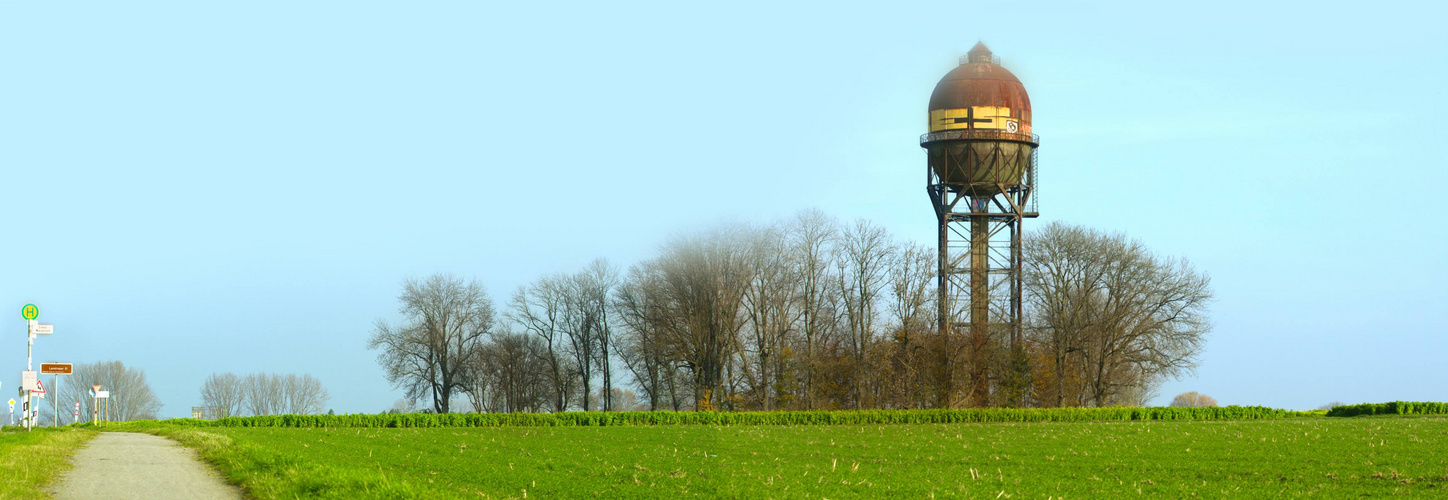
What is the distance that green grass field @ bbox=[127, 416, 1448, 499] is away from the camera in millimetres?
16188

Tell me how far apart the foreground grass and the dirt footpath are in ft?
0.75

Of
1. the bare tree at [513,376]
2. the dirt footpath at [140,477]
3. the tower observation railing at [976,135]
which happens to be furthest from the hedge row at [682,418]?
the dirt footpath at [140,477]

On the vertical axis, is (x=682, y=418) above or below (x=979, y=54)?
below

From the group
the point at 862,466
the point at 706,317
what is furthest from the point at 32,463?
the point at 706,317

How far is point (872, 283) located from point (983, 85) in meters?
12.3

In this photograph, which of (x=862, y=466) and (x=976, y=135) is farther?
(x=976, y=135)

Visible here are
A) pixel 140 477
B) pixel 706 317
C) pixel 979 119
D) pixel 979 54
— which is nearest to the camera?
pixel 140 477

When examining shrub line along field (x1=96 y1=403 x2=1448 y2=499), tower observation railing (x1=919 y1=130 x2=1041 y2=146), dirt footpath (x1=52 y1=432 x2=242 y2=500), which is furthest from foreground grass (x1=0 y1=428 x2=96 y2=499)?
tower observation railing (x1=919 y1=130 x2=1041 y2=146)

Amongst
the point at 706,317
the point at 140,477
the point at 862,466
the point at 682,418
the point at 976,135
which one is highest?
the point at 976,135

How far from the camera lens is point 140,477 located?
17.5 meters

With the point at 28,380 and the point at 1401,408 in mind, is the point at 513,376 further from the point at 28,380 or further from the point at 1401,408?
the point at 1401,408

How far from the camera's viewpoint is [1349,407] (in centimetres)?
5956

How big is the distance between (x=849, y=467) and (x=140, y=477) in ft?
36.7

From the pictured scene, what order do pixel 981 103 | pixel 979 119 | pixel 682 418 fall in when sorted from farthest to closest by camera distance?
pixel 981 103, pixel 979 119, pixel 682 418
